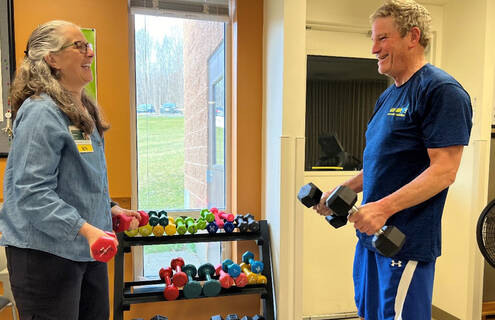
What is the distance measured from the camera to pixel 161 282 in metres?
2.08

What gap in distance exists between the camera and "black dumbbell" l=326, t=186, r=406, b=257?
934 mm

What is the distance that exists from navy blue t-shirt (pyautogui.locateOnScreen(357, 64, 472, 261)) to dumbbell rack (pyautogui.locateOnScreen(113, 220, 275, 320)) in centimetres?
105

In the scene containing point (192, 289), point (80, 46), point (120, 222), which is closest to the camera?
point (80, 46)

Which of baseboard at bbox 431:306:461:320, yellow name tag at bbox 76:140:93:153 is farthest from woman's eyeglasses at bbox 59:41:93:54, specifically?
baseboard at bbox 431:306:461:320

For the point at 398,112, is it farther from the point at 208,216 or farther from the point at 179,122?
the point at 179,122

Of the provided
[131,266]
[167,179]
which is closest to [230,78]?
[167,179]

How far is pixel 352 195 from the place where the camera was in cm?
96

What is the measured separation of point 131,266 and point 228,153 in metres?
1.02

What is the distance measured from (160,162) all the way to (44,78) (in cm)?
127

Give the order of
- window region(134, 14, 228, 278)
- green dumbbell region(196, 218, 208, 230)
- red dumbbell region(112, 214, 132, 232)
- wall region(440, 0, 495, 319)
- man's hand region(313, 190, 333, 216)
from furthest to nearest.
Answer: window region(134, 14, 228, 278) < wall region(440, 0, 495, 319) < green dumbbell region(196, 218, 208, 230) < red dumbbell region(112, 214, 132, 232) < man's hand region(313, 190, 333, 216)

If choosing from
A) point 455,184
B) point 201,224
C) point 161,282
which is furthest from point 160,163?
point 455,184

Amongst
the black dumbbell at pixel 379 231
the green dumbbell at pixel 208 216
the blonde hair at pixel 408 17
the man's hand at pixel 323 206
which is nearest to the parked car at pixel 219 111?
the green dumbbell at pixel 208 216

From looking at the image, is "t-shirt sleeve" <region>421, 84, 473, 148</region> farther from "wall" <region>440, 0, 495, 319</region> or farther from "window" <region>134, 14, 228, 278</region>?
"window" <region>134, 14, 228, 278</region>

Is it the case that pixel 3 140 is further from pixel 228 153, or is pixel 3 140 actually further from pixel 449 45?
pixel 449 45
